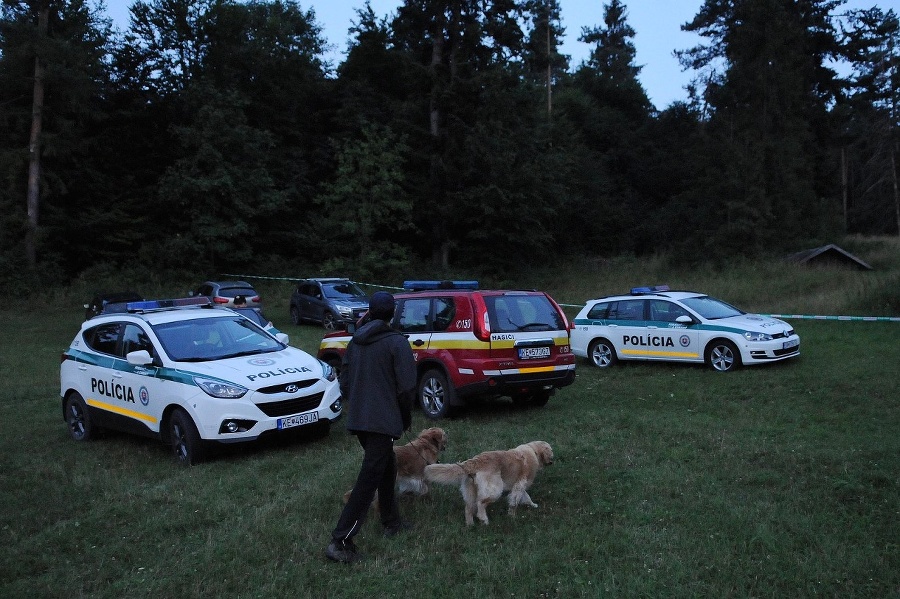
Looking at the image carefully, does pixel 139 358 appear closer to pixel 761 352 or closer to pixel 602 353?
pixel 602 353

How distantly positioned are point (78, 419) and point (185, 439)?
253cm

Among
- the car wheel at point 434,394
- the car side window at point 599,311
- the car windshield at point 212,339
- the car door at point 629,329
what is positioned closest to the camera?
the car windshield at point 212,339

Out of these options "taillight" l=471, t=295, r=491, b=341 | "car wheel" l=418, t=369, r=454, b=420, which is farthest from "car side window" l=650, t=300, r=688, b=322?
"car wheel" l=418, t=369, r=454, b=420

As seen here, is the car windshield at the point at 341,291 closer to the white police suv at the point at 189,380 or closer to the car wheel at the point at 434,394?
the white police suv at the point at 189,380

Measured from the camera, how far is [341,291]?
84.8 ft

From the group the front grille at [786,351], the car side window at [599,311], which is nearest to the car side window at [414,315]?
the car side window at [599,311]

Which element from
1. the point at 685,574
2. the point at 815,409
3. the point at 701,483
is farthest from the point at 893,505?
the point at 815,409

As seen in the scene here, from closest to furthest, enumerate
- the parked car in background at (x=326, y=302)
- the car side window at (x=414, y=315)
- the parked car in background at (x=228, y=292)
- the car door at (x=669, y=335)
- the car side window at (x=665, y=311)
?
1. the car side window at (x=414, y=315)
2. the car door at (x=669, y=335)
3. the car side window at (x=665, y=311)
4. the parked car in background at (x=326, y=302)
5. the parked car in background at (x=228, y=292)

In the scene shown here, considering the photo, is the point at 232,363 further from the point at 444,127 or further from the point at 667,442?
the point at 444,127

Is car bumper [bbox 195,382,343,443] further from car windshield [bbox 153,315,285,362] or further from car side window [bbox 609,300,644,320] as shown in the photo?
car side window [bbox 609,300,644,320]

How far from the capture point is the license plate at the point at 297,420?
26.3 feet

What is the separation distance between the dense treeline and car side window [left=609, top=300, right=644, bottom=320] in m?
23.2

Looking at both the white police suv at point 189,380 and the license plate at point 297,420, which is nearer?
the white police suv at point 189,380

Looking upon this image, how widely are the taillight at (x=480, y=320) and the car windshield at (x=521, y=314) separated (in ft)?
0.25
